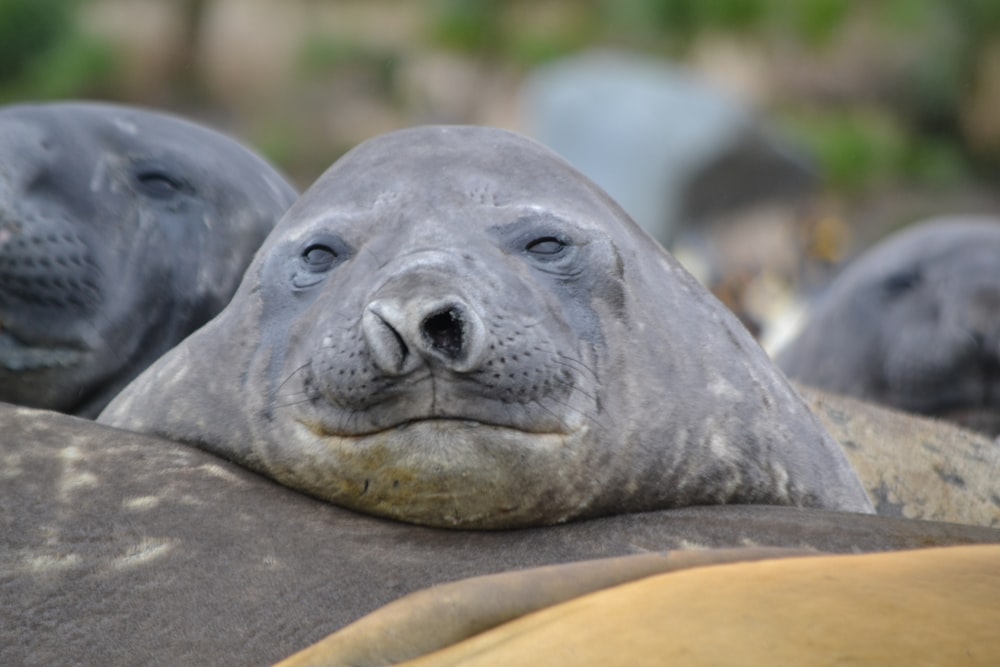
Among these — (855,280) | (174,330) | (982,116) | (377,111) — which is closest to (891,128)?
(982,116)

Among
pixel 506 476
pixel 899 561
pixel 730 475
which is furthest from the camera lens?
pixel 730 475

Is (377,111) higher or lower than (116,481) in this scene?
higher

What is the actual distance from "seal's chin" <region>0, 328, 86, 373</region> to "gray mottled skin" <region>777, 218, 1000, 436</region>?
3.91 meters

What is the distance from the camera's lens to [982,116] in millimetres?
29141

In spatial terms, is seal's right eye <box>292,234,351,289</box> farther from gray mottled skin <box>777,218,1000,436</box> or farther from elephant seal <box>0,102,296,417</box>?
gray mottled skin <box>777,218,1000,436</box>

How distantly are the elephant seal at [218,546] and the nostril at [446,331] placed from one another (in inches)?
14.5

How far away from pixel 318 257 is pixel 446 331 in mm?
625

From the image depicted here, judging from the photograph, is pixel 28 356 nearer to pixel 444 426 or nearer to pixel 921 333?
→ pixel 444 426

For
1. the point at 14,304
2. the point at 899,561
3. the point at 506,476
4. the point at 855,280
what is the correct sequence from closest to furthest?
the point at 899,561, the point at 506,476, the point at 14,304, the point at 855,280

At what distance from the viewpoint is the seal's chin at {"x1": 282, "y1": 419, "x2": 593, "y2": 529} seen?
2.75m

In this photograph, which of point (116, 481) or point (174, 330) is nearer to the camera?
point (116, 481)

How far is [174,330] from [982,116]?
27.3 metres

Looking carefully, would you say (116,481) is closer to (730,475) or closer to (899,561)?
(730,475)

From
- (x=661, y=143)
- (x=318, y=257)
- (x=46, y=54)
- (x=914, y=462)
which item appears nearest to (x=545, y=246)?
(x=318, y=257)
